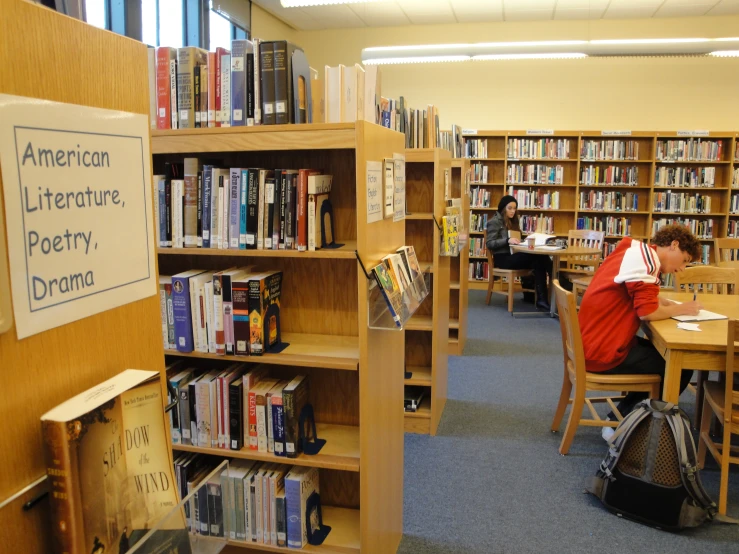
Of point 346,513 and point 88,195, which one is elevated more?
point 88,195

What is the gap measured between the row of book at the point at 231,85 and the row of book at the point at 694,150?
22.0 ft

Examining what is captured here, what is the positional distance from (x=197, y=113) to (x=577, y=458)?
263 cm

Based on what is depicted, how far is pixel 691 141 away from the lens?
7125 mm

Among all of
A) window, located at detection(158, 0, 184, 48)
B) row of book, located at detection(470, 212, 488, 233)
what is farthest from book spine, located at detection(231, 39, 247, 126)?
row of book, located at detection(470, 212, 488, 233)

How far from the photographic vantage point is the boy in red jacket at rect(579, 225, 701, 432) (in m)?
2.90

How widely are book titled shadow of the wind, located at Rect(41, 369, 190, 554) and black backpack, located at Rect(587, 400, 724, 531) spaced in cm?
227

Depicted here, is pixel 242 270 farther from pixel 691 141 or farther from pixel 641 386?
pixel 691 141

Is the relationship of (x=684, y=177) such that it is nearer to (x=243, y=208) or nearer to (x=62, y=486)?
(x=243, y=208)

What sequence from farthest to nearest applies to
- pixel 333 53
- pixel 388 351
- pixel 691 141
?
pixel 333 53 < pixel 691 141 < pixel 388 351

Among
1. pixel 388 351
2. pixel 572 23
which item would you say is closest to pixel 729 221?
pixel 572 23

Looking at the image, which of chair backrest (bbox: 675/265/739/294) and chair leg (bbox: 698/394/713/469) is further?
chair backrest (bbox: 675/265/739/294)

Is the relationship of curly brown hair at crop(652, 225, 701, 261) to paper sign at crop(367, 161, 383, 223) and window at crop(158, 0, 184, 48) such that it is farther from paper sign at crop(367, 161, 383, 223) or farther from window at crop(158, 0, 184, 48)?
window at crop(158, 0, 184, 48)

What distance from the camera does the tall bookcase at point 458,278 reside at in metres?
4.46

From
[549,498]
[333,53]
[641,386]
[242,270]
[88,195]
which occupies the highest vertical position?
[333,53]
